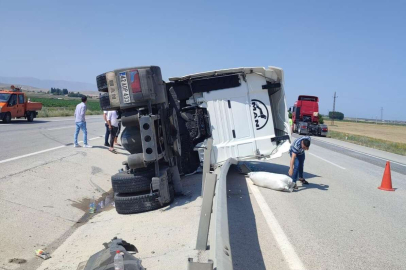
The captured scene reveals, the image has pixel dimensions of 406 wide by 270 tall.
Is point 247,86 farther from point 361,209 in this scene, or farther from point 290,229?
point 290,229

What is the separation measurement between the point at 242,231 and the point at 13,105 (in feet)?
80.2

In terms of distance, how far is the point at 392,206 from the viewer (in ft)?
26.0

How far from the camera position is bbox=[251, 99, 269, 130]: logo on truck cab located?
973 cm

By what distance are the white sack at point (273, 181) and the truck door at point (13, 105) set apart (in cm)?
2161

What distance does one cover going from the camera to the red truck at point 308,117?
3616 cm

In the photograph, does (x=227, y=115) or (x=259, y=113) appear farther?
(x=259, y=113)

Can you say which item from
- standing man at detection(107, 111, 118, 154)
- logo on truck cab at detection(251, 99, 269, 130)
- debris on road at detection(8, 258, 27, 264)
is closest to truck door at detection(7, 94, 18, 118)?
standing man at detection(107, 111, 118, 154)

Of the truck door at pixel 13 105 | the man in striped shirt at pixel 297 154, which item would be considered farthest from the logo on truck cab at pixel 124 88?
the truck door at pixel 13 105

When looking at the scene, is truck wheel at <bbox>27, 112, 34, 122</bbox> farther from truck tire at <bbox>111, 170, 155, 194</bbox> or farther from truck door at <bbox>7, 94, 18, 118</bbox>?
truck tire at <bbox>111, 170, 155, 194</bbox>

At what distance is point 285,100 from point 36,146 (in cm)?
883

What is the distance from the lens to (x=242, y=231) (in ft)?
18.5

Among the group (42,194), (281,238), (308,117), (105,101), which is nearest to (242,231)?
(281,238)

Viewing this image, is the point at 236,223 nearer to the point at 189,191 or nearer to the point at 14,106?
the point at 189,191

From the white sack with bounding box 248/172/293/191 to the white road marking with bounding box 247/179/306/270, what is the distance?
837 millimetres
